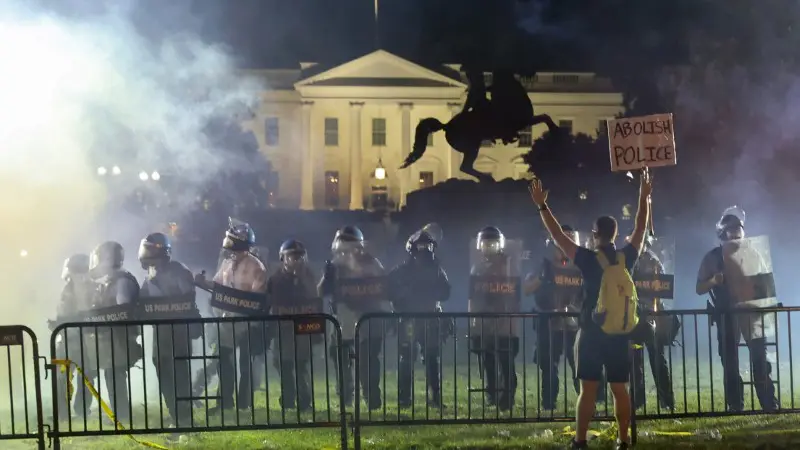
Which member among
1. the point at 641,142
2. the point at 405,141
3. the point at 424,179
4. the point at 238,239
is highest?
the point at 405,141

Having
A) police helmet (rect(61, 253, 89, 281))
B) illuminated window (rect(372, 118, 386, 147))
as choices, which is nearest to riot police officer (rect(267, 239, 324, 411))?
police helmet (rect(61, 253, 89, 281))

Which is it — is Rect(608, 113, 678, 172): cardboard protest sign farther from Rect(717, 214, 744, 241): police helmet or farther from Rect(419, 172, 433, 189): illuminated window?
Rect(419, 172, 433, 189): illuminated window

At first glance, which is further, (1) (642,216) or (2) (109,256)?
(2) (109,256)

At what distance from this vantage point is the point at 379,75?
121ft

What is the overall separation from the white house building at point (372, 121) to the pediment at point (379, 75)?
5cm

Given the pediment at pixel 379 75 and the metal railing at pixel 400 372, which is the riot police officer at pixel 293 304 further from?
the pediment at pixel 379 75

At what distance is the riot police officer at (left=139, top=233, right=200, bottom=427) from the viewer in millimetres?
7062

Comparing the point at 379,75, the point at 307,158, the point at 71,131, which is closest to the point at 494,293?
the point at 71,131

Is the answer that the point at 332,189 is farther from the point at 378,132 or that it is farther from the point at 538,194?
the point at 538,194

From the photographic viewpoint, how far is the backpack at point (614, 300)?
5.23m

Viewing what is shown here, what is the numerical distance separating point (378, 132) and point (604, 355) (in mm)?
A: 32678

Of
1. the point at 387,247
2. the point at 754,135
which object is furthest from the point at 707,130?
the point at 387,247

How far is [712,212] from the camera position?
17.0 m

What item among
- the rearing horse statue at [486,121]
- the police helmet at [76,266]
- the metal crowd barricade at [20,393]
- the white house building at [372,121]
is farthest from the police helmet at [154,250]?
the white house building at [372,121]
